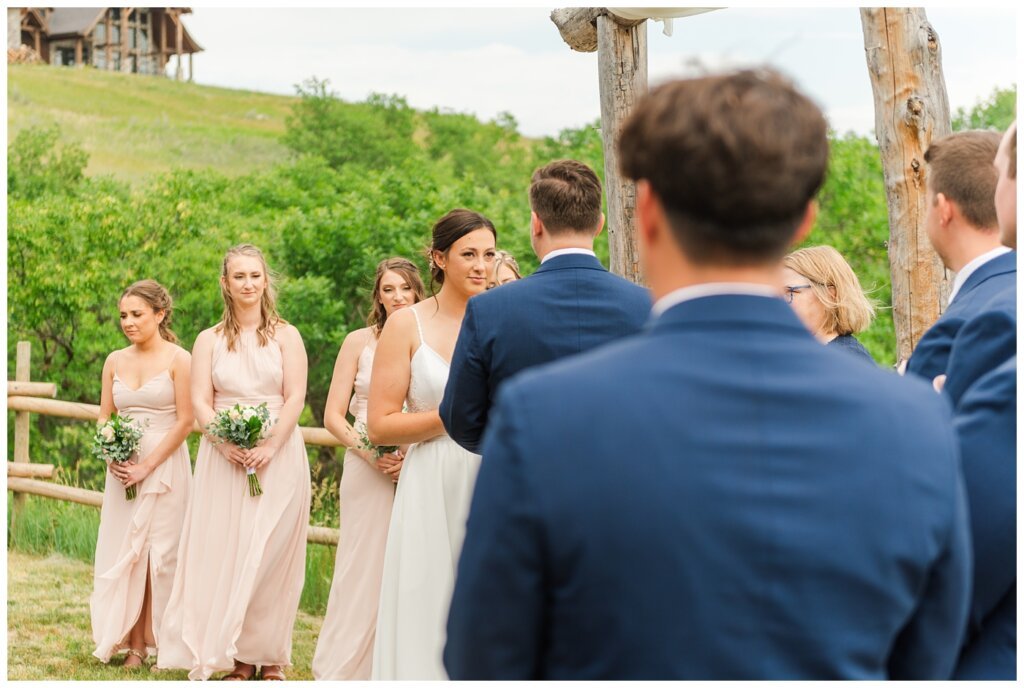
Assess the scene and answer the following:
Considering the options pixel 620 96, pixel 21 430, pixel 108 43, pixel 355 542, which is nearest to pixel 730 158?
pixel 620 96

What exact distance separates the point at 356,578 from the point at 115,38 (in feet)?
184

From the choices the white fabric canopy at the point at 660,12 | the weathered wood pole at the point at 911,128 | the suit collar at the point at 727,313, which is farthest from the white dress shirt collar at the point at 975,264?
the white fabric canopy at the point at 660,12

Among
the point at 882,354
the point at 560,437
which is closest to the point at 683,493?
the point at 560,437

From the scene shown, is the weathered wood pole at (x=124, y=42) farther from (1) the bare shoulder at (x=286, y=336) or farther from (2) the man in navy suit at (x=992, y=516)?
(2) the man in navy suit at (x=992, y=516)

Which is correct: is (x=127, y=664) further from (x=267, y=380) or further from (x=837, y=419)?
(x=837, y=419)

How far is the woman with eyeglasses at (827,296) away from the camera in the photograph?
4531 millimetres

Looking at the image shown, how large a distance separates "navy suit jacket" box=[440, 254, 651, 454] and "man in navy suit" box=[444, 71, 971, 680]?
79.0 inches

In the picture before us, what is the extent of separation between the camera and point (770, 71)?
150cm

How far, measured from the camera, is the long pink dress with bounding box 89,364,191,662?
6703 millimetres

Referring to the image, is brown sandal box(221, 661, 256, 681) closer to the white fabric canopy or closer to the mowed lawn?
the mowed lawn

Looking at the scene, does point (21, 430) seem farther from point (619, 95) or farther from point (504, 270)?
point (619, 95)

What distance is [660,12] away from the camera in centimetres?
530

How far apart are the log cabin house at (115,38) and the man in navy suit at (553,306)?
49300mm

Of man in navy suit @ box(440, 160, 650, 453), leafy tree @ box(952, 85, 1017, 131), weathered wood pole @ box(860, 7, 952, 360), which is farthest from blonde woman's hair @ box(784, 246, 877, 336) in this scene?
leafy tree @ box(952, 85, 1017, 131)
